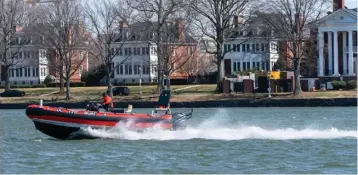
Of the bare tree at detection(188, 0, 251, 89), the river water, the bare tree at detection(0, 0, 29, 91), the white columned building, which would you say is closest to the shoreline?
the bare tree at detection(188, 0, 251, 89)

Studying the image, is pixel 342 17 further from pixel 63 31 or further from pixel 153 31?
pixel 63 31

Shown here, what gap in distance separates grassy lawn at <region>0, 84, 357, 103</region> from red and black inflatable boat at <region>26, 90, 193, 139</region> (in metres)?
40.4

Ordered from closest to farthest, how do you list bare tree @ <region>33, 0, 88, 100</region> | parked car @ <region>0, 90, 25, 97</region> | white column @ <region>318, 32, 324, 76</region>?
bare tree @ <region>33, 0, 88, 100</region>
white column @ <region>318, 32, 324, 76</region>
parked car @ <region>0, 90, 25, 97</region>

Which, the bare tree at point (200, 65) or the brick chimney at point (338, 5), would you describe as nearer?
the brick chimney at point (338, 5)

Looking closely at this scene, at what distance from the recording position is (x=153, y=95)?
90.9 m

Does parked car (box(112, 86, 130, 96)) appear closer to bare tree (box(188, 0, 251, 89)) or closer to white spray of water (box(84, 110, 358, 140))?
bare tree (box(188, 0, 251, 89))

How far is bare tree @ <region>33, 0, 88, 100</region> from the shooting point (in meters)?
95.2

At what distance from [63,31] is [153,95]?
41.4 feet

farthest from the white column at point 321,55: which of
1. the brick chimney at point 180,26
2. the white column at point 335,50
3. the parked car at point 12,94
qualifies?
the parked car at point 12,94

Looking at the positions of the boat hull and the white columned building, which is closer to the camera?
the boat hull

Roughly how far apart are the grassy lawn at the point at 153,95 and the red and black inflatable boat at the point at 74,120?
40386 millimetres

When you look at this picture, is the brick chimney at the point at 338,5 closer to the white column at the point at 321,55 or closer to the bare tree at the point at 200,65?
the white column at the point at 321,55

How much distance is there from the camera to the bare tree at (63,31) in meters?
95.2

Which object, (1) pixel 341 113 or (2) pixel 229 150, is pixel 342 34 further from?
(2) pixel 229 150
